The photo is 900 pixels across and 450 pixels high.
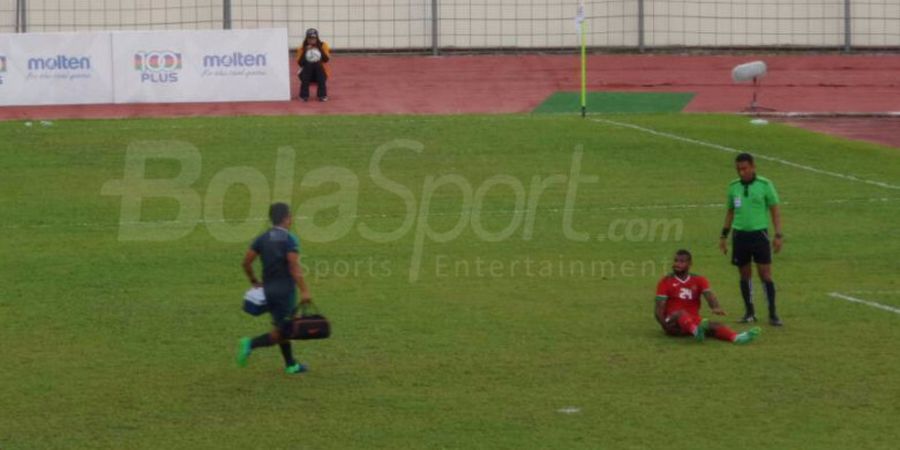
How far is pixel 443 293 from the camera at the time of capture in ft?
65.6

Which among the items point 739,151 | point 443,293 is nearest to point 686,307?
point 443,293

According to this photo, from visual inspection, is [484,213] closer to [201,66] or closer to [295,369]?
[295,369]

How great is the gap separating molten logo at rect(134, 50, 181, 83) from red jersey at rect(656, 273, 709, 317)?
74.9ft

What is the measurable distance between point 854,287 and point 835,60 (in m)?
26.5

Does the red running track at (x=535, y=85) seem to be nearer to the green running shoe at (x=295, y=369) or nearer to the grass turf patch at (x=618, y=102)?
the grass turf patch at (x=618, y=102)

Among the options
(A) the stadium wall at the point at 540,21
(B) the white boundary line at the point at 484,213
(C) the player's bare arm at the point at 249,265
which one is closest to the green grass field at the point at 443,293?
(B) the white boundary line at the point at 484,213

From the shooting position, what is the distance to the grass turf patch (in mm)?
38469

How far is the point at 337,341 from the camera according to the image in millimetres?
16938

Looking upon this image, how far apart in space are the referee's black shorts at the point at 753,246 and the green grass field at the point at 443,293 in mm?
859

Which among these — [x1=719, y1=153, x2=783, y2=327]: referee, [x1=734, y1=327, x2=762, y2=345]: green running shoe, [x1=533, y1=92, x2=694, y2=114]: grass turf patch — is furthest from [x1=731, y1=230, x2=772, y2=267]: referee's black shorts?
[x1=533, y1=92, x2=694, y2=114]: grass turf patch

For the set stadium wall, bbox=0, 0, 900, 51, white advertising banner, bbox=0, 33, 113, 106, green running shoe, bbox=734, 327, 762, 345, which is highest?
stadium wall, bbox=0, 0, 900, 51

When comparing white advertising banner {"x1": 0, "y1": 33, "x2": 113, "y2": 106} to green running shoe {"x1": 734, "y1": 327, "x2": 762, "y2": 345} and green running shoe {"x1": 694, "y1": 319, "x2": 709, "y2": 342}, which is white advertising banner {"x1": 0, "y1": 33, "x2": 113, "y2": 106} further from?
green running shoe {"x1": 734, "y1": 327, "x2": 762, "y2": 345}

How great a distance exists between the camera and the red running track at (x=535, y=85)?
37938mm

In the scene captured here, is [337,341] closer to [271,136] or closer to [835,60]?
[271,136]
